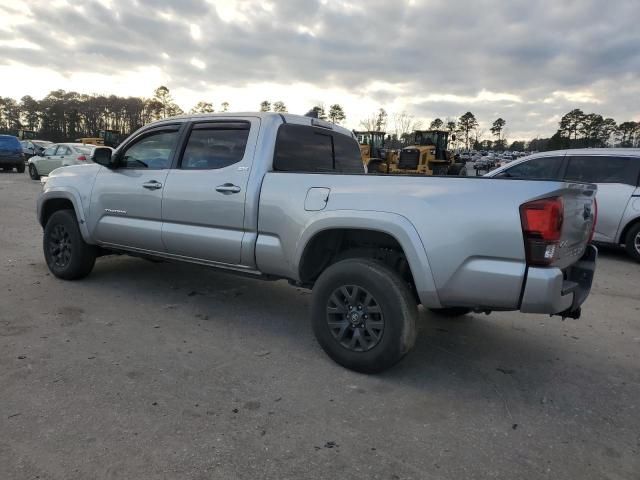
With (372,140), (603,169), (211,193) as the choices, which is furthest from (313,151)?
(372,140)

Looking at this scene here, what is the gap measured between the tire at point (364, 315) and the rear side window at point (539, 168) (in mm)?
5730

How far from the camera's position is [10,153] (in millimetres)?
22453

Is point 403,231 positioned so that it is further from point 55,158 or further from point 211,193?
point 55,158

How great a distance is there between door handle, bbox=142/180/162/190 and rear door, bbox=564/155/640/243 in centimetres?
680

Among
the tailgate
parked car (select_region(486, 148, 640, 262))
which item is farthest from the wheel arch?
the tailgate

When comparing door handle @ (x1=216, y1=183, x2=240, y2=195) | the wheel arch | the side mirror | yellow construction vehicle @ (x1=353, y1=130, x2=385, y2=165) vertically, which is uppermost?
yellow construction vehicle @ (x1=353, y1=130, x2=385, y2=165)

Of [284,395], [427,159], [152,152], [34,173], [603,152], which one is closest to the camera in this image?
[284,395]

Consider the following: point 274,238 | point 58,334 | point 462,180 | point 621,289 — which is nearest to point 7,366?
point 58,334

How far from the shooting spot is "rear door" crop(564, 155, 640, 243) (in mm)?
7612

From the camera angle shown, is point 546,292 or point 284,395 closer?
point 546,292

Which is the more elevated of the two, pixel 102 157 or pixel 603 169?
pixel 603 169

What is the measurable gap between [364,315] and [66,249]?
12.9ft

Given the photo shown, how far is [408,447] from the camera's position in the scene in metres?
2.59

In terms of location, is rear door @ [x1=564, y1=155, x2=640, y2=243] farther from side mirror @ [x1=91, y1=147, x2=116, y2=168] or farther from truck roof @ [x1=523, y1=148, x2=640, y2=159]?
side mirror @ [x1=91, y1=147, x2=116, y2=168]
